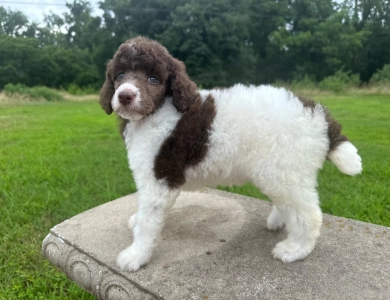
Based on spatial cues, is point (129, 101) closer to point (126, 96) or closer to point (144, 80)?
point (126, 96)

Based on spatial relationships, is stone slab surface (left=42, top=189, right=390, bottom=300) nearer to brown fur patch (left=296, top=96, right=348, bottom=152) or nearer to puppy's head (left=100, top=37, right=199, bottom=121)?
brown fur patch (left=296, top=96, right=348, bottom=152)

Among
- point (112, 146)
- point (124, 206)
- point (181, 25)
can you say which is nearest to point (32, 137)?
point (112, 146)

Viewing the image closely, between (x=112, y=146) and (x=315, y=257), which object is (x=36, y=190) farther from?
(x=315, y=257)

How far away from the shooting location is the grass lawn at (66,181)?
2598mm

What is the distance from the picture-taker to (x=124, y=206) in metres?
3.14

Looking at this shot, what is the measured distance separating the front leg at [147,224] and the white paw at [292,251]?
2.52ft

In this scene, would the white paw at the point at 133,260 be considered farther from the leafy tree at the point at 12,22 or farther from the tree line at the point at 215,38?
the leafy tree at the point at 12,22

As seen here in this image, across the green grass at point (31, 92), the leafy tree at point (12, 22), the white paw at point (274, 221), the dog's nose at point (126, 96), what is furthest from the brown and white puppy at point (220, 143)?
the green grass at point (31, 92)

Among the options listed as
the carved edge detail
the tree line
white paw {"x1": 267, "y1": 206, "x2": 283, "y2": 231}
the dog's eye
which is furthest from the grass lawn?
the dog's eye

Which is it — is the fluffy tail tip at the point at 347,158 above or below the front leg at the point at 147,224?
above

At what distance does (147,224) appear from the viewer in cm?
204

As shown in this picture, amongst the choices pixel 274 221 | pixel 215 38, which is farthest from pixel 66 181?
pixel 215 38

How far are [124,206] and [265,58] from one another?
22.3ft

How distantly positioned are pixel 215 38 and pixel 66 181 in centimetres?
640
